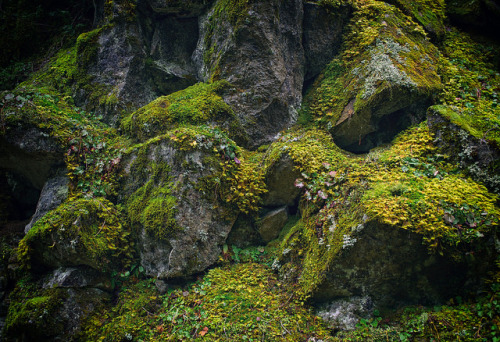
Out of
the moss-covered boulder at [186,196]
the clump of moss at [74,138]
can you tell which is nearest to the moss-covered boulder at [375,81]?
the moss-covered boulder at [186,196]

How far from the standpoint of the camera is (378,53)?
6.38 m

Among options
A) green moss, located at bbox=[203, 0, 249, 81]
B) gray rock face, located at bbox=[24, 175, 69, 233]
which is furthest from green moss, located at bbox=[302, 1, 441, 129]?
gray rock face, located at bbox=[24, 175, 69, 233]

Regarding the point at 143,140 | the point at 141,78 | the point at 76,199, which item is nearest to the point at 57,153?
the point at 76,199

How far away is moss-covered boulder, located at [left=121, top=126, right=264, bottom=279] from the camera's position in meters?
5.31

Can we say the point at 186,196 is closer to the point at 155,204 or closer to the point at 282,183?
the point at 155,204

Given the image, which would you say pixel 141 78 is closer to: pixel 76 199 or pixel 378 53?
pixel 76 199

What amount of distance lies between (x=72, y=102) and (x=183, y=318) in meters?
6.39

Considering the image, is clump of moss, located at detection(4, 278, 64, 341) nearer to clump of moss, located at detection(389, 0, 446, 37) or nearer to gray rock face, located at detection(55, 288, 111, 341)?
gray rock face, located at detection(55, 288, 111, 341)

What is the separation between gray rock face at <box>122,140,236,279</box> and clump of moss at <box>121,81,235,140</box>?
76 cm

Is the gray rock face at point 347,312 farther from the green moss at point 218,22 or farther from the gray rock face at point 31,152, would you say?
the gray rock face at point 31,152

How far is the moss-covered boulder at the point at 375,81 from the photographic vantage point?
5.93 meters

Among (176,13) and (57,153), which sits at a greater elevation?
(176,13)

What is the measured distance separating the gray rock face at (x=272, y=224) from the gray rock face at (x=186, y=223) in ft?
2.17

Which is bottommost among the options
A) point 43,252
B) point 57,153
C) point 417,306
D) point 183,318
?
point 183,318
